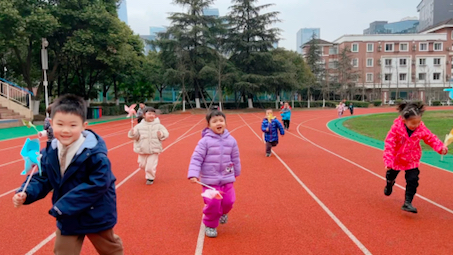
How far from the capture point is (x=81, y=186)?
2260 millimetres

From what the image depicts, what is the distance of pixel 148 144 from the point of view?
6.27 meters

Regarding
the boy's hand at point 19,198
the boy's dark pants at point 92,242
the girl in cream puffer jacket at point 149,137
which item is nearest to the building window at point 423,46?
the girl in cream puffer jacket at point 149,137

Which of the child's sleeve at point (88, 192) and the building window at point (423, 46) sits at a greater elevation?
the building window at point (423, 46)

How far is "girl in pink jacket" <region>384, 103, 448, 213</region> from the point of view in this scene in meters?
4.38

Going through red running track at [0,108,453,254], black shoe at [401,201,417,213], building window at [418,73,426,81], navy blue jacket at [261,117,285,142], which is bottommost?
red running track at [0,108,453,254]

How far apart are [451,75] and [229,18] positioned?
4477 centimetres

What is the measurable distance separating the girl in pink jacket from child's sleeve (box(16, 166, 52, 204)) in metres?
4.17

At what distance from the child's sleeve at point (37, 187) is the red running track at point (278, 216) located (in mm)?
1543

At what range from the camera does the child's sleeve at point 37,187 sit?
2332 mm

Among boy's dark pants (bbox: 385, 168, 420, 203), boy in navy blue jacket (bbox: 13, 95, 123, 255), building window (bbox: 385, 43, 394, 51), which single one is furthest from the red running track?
building window (bbox: 385, 43, 394, 51)

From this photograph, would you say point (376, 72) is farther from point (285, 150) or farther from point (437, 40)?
point (285, 150)

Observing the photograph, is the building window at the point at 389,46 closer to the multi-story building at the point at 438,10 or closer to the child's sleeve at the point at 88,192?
the multi-story building at the point at 438,10

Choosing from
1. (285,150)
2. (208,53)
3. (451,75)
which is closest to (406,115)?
(285,150)

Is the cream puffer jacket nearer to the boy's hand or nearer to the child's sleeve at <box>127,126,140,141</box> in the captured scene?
the child's sleeve at <box>127,126,140,141</box>
